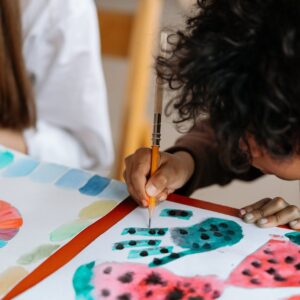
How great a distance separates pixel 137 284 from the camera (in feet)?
1.53

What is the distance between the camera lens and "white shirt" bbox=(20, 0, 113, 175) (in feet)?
2.85

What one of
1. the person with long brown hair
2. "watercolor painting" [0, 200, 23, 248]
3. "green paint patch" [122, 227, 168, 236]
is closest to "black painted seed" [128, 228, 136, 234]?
"green paint patch" [122, 227, 168, 236]

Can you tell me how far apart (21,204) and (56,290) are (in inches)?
5.6

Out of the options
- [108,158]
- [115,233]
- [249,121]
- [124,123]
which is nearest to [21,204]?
[115,233]

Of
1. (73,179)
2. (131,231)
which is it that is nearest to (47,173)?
(73,179)

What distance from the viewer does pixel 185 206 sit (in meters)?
0.58

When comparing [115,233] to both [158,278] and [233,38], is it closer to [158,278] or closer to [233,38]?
[158,278]

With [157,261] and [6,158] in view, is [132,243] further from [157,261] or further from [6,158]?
[6,158]

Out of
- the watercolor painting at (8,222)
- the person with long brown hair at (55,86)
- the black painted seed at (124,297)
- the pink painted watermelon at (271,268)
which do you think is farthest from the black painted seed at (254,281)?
the person with long brown hair at (55,86)

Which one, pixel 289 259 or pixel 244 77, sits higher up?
pixel 244 77

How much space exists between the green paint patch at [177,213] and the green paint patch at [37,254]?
4.4 inches

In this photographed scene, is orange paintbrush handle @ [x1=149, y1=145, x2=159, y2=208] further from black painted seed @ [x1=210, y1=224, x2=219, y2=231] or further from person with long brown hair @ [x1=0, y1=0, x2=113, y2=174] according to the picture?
person with long brown hair @ [x1=0, y1=0, x2=113, y2=174]

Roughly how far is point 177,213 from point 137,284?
12 centimetres

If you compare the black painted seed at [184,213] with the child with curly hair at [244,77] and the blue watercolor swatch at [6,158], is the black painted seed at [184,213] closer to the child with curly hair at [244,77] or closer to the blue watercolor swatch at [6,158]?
the child with curly hair at [244,77]
